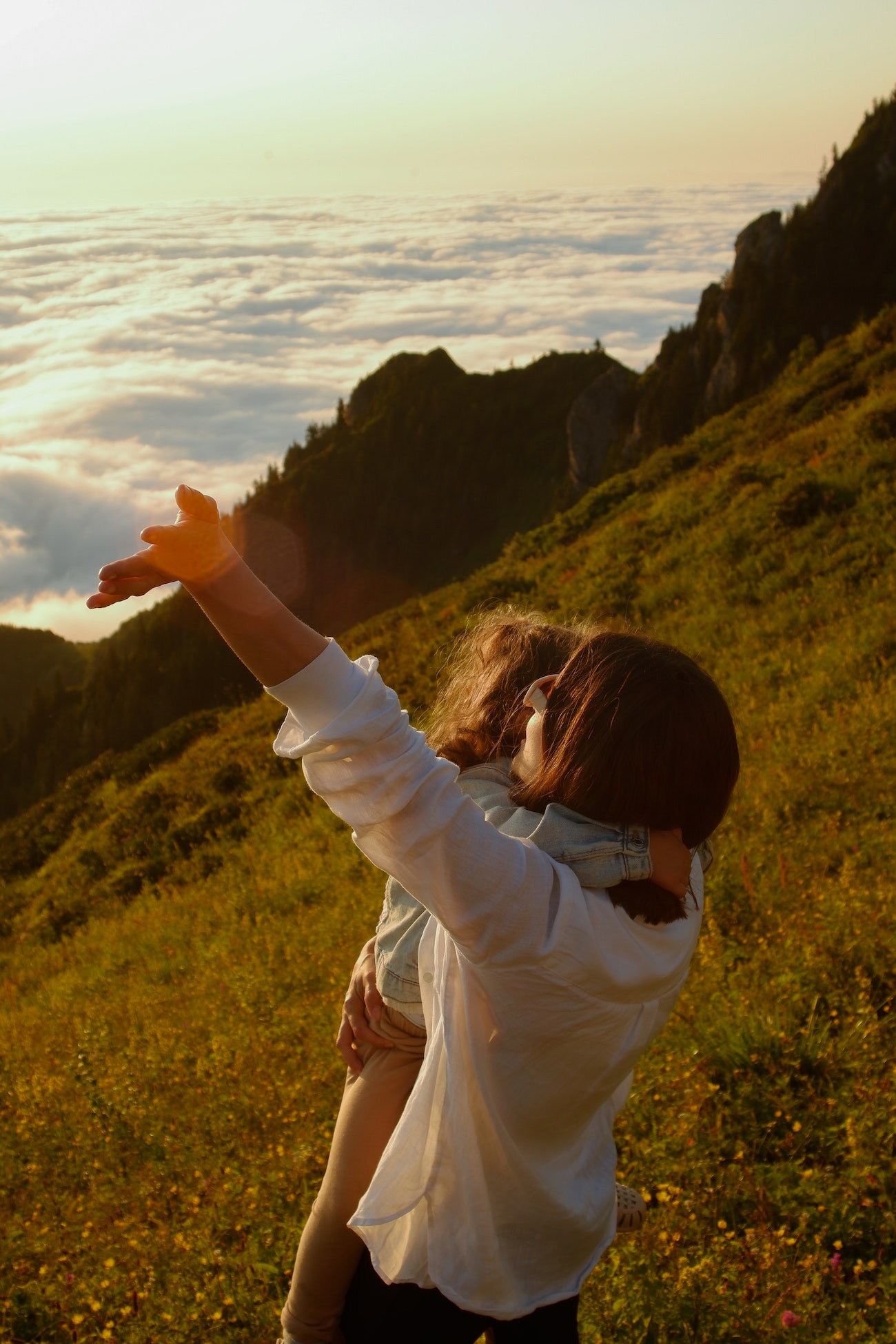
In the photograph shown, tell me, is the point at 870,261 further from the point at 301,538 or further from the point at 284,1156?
the point at 301,538

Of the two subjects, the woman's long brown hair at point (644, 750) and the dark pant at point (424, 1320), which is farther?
the dark pant at point (424, 1320)

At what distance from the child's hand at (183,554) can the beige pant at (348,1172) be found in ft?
3.92

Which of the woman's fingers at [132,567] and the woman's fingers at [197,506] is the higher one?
the woman's fingers at [197,506]

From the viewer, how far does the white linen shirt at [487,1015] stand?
4.64 feet

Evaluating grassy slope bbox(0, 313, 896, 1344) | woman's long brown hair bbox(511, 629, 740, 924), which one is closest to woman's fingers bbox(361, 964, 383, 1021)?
woman's long brown hair bbox(511, 629, 740, 924)

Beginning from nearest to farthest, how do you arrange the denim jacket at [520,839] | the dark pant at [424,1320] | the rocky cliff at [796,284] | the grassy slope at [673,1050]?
the denim jacket at [520,839] → the dark pant at [424,1320] → the grassy slope at [673,1050] → the rocky cliff at [796,284]

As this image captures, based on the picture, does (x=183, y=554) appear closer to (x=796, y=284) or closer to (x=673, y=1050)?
(x=673, y=1050)

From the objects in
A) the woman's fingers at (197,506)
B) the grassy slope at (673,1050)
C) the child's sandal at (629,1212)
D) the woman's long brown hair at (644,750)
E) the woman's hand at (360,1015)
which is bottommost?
the grassy slope at (673,1050)

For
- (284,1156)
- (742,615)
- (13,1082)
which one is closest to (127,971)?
(13,1082)

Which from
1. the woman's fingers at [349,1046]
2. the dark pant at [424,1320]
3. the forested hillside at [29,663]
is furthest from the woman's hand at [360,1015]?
the forested hillside at [29,663]

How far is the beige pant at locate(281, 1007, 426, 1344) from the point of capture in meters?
2.10

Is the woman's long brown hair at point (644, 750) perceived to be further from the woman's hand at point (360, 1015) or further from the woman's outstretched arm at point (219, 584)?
the woman's hand at point (360, 1015)

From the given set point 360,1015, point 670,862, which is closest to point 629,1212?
point 360,1015

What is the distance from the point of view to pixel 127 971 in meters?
8.70
